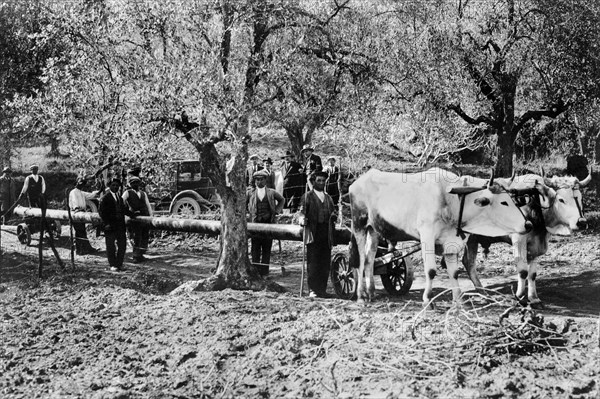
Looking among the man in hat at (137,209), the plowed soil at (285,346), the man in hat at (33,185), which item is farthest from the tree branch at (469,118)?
the man in hat at (33,185)

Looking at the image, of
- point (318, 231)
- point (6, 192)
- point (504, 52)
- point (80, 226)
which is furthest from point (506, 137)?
point (6, 192)

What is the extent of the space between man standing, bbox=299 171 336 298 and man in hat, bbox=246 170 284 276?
2343 millimetres

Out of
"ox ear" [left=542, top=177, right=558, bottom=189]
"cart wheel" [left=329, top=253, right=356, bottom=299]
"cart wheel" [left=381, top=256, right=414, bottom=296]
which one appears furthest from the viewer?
"cart wheel" [left=329, top=253, right=356, bottom=299]

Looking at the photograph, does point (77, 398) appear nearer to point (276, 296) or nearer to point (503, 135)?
point (276, 296)

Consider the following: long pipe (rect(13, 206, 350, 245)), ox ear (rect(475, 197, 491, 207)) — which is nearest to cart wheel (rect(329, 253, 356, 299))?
long pipe (rect(13, 206, 350, 245))

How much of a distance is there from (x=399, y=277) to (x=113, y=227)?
722 centimetres

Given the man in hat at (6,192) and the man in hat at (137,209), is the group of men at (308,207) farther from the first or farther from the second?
the man in hat at (6,192)

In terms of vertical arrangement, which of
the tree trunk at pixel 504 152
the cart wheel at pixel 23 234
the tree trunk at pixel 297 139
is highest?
the tree trunk at pixel 297 139

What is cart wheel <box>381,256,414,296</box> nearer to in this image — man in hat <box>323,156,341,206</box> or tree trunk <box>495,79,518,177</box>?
man in hat <box>323,156,341,206</box>

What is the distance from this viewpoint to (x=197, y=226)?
18.6 meters

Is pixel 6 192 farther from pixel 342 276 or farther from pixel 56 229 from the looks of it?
pixel 342 276

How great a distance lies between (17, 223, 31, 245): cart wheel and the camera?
22.3 metres

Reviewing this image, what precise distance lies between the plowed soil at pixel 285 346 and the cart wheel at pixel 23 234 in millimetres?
7746

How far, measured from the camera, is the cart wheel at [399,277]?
46.0 feet
